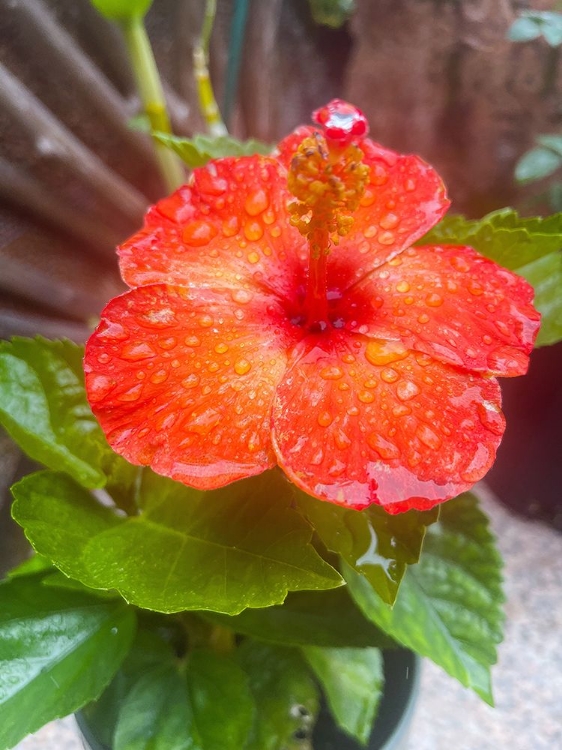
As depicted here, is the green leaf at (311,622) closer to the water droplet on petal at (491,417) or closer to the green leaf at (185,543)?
the green leaf at (185,543)

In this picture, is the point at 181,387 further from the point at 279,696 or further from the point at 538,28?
the point at 538,28

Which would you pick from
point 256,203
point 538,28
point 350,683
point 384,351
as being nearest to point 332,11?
point 538,28

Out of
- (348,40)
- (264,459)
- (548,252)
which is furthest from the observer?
(348,40)

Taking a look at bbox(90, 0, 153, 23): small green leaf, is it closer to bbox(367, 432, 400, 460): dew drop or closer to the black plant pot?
bbox(367, 432, 400, 460): dew drop

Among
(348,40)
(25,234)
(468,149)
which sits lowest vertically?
(468,149)

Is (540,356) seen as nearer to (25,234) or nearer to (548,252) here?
(548,252)

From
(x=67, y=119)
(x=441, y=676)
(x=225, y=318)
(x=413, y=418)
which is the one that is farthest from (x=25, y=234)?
(x=441, y=676)

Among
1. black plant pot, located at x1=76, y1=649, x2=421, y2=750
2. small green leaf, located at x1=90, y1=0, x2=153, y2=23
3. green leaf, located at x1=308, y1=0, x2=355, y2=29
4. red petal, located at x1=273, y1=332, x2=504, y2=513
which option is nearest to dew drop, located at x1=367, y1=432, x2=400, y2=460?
red petal, located at x1=273, y1=332, x2=504, y2=513

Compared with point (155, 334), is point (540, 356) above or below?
below
